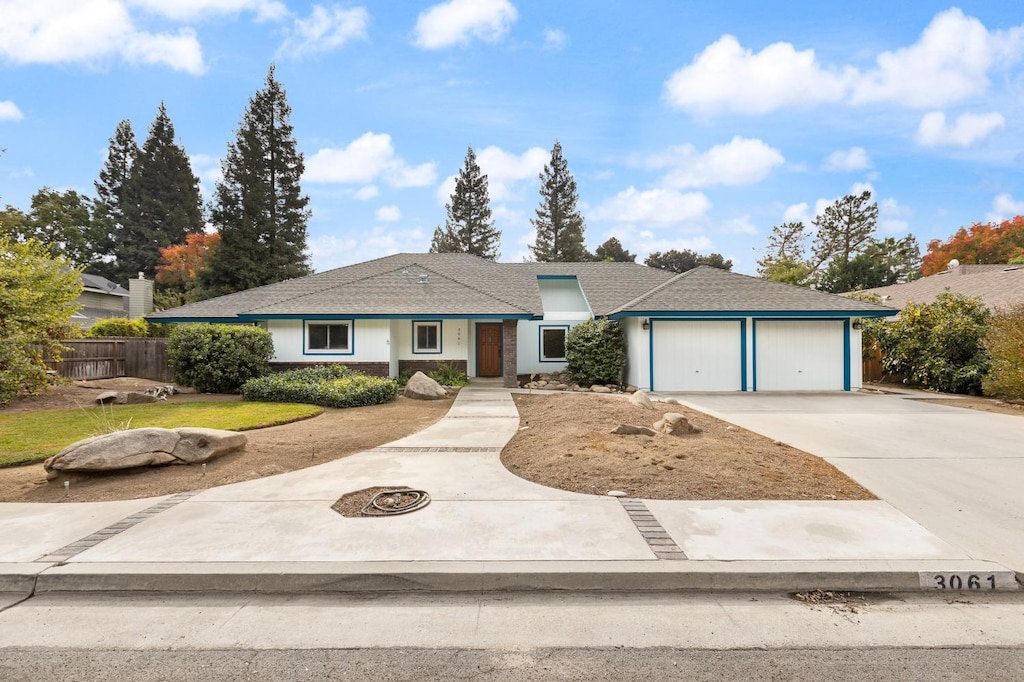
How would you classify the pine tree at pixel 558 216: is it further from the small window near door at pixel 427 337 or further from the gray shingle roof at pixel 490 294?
the small window near door at pixel 427 337

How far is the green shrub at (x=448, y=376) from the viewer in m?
16.7

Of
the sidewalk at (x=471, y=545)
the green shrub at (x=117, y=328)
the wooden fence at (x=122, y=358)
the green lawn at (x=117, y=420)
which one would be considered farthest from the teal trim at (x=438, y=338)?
Result: the green shrub at (x=117, y=328)

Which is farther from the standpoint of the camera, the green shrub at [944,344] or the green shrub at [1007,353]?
the green shrub at [944,344]

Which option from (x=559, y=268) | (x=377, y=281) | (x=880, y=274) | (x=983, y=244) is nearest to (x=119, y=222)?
(x=377, y=281)

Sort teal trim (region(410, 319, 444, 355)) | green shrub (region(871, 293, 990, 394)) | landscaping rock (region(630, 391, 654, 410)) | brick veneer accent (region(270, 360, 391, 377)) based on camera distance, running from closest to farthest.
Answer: landscaping rock (region(630, 391, 654, 410)), green shrub (region(871, 293, 990, 394)), brick veneer accent (region(270, 360, 391, 377)), teal trim (region(410, 319, 444, 355))

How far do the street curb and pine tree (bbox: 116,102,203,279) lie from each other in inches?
2061

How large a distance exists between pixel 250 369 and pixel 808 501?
14.6 metres

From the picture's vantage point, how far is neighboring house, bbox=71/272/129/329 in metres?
30.4

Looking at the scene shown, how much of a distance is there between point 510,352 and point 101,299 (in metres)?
31.9

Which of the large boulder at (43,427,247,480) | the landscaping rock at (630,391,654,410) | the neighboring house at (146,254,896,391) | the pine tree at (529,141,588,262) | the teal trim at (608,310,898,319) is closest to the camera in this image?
the large boulder at (43,427,247,480)

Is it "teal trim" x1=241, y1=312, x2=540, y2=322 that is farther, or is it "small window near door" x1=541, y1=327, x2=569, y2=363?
"small window near door" x1=541, y1=327, x2=569, y2=363

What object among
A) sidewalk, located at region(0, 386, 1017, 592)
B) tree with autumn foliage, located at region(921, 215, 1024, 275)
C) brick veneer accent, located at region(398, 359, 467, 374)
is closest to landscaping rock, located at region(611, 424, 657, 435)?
sidewalk, located at region(0, 386, 1017, 592)

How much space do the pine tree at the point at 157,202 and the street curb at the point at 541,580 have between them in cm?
5236

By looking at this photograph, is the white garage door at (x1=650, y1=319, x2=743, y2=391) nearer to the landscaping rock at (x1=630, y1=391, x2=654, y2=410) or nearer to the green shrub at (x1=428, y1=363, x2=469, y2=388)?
the landscaping rock at (x1=630, y1=391, x2=654, y2=410)
